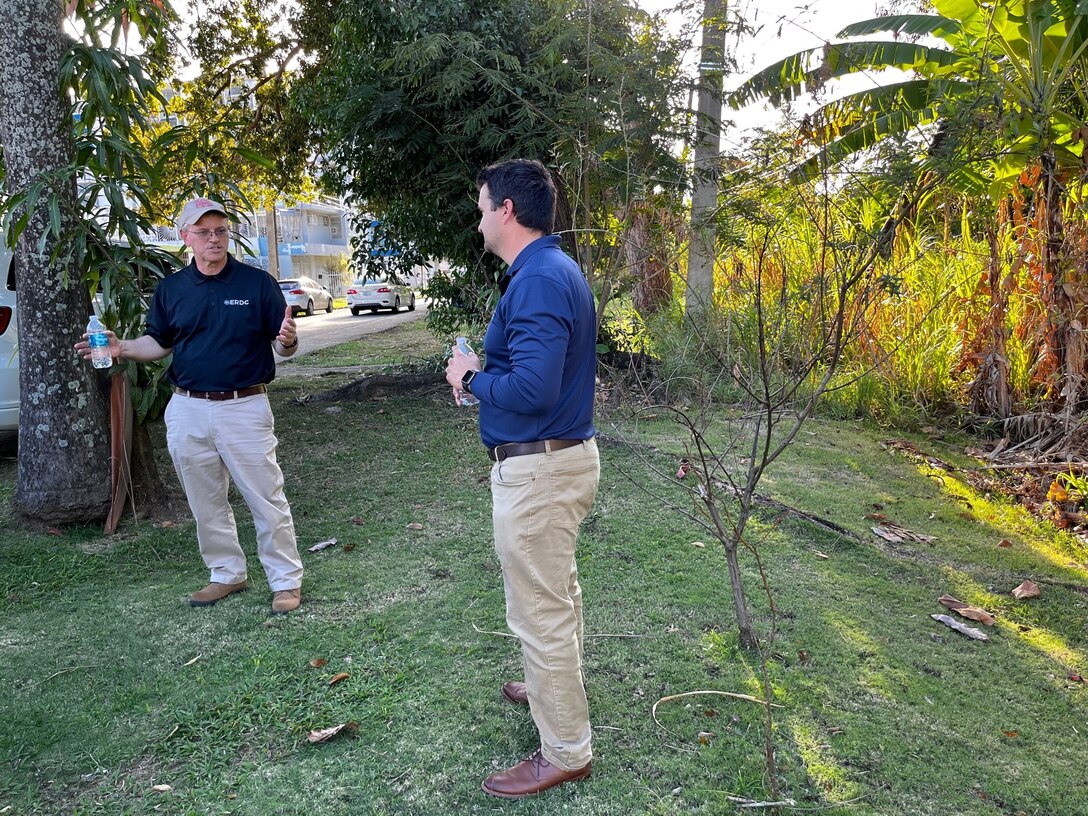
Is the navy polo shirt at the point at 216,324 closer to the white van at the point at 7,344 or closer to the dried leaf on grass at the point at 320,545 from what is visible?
the dried leaf on grass at the point at 320,545

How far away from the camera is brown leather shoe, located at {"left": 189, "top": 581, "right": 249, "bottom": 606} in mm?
4035

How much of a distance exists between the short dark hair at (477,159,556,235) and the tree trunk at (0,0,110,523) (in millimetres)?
3496

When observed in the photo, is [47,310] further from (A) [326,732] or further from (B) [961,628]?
(B) [961,628]

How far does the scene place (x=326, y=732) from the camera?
2.93m

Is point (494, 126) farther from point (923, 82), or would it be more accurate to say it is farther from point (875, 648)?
point (875, 648)

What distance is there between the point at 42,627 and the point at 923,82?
395 inches

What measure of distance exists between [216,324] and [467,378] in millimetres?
1995

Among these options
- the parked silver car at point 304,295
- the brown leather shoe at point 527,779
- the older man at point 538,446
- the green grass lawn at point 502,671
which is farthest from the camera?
the parked silver car at point 304,295

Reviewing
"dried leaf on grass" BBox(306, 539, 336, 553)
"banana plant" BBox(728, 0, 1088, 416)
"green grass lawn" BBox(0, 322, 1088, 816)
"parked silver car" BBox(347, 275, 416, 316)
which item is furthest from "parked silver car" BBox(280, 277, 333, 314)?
"green grass lawn" BBox(0, 322, 1088, 816)

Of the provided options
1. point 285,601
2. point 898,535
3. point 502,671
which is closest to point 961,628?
point 898,535

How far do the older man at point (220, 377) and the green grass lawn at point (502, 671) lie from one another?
42cm

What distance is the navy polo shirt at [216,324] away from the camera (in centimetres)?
386

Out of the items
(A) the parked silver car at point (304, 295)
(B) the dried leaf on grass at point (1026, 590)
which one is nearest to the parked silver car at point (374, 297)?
(A) the parked silver car at point (304, 295)

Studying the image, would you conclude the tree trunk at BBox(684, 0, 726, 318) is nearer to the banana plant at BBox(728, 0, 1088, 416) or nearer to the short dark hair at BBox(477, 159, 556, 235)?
the banana plant at BBox(728, 0, 1088, 416)
